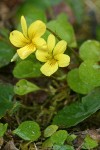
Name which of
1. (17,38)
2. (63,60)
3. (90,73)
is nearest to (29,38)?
(17,38)

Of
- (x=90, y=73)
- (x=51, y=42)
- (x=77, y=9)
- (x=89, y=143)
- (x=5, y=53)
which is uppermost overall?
(x=51, y=42)

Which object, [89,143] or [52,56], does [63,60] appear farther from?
[89,143]

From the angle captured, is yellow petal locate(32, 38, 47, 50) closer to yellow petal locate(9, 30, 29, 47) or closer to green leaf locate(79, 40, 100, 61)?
yellow petal locate(9, 30, 29, 47)

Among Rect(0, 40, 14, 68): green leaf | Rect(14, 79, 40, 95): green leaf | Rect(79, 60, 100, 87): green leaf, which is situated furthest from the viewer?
Rect(0, 40, 14, 68): green leaf

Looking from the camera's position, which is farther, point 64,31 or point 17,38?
point 64,31

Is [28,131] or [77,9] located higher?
[28,131]

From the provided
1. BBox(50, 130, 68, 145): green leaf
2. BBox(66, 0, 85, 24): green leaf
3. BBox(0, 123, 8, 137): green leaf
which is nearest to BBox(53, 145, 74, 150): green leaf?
BBox(50, 130, 68, 145): green leaf

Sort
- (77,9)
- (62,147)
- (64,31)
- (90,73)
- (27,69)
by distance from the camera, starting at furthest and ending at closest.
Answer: (77,9) → (64,31) → (27,69) → (90,73) → (62,147)

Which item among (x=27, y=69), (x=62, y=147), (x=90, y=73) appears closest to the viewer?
(x=62, y=147)
